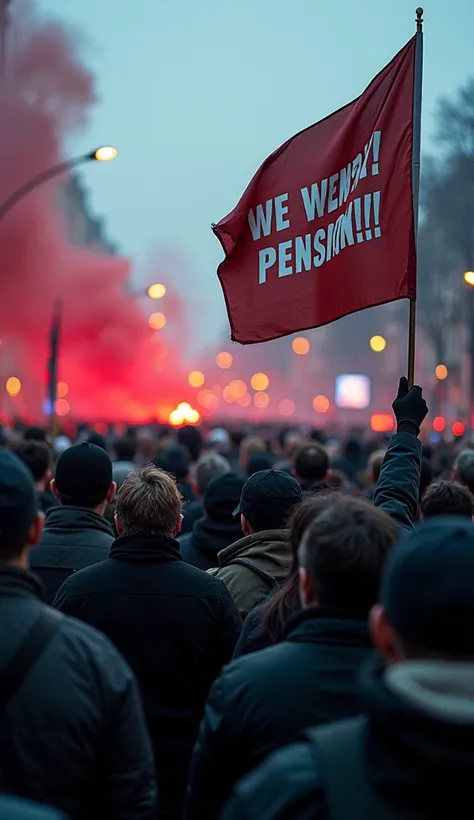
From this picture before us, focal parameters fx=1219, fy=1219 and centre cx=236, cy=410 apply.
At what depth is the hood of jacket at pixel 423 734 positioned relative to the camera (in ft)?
6.44

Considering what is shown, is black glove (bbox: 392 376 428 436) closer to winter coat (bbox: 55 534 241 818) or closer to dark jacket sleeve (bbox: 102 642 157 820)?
winter coat (bbox: 55 534 241 818)

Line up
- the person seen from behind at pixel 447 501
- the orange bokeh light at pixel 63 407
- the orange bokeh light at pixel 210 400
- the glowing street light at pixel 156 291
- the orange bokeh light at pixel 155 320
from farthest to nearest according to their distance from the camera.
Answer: the orange bokeh light at pixel 210 400 < the orange bokeh light at pixel 63 407 < the orange bokeh light at pixel 155 320 < the glowing street light at pixel 156 291 < the person seen from behind at pixel 447 501

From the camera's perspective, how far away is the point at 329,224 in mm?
6273

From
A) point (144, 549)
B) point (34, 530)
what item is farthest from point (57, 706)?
point (144, 549)

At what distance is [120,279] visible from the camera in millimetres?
40531

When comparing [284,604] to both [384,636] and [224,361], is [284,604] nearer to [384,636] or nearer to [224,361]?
[384,636]

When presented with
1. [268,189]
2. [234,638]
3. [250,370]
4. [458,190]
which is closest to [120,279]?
[458,190]

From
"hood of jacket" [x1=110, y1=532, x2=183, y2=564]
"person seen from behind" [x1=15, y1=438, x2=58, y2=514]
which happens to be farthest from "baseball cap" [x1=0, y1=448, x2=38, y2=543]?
"person seen from behind" [x1=15, y1=438, x2=58, y2=514]

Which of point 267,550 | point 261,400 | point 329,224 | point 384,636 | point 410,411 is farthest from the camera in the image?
point 261,400

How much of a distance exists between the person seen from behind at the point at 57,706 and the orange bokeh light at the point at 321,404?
116114 mm

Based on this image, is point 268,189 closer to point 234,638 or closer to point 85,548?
point 85,548

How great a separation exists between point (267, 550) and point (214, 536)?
1403 millimetres

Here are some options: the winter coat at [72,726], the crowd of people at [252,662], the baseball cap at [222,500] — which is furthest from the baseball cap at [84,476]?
the winter coat at [72,726]

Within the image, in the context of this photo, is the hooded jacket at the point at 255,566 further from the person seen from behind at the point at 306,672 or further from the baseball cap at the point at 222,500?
the person seen from behind at the point at 306,672
